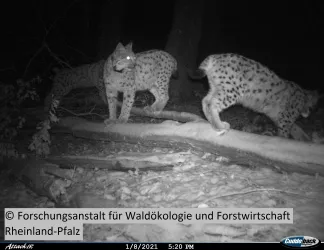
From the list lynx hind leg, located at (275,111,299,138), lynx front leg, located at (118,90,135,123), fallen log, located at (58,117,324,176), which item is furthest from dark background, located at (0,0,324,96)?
lynx hind leg, located at (275,111,299,138)

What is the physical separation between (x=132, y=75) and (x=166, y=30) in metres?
13.6

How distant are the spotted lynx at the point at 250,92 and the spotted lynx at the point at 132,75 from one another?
163 centimetres

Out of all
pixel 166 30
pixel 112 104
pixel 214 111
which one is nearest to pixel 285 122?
pixel 214 111

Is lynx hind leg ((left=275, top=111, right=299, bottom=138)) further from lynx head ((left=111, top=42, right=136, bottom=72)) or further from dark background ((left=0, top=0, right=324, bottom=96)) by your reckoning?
dark background ((left=0, top=0, right=324, bottom=96))

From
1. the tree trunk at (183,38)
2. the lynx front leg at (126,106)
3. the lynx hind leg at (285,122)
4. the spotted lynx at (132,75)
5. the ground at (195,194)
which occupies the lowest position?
the ground at (195,194)

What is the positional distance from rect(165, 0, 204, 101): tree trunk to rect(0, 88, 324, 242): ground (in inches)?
204

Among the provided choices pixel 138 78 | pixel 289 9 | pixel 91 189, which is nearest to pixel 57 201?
pixel 91 189

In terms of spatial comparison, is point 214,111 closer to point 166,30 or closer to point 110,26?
point 110,26

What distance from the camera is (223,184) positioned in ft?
12.2

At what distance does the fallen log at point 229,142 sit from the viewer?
354cm

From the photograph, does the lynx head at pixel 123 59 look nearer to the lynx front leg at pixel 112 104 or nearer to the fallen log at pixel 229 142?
A: the lynx front leg at pixel 112 104

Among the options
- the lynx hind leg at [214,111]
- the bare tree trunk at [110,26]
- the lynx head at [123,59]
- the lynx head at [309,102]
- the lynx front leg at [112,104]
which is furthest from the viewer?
the bare tree trunk at [110,26]

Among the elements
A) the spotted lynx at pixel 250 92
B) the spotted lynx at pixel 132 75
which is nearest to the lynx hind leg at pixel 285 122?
the spotted lynx at pixel 250 92

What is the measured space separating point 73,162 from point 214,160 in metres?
2.49
